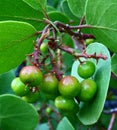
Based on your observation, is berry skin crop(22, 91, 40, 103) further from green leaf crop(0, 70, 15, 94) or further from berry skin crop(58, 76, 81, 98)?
green leaf crop(0, 70, 15, 94)

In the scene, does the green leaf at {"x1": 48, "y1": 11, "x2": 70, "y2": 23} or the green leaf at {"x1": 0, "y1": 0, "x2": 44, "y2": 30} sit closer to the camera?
the green leaf at {"x1": 0, "y1": 0, "x2": 44, "y2": 30}

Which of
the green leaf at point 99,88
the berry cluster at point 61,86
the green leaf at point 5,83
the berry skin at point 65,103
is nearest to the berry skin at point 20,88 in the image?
the berry cluster at point 61,86

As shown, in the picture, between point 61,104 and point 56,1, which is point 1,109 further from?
point 56,1

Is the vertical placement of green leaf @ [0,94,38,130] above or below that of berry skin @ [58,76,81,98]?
below

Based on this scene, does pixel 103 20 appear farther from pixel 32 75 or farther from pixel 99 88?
pixel 32 75

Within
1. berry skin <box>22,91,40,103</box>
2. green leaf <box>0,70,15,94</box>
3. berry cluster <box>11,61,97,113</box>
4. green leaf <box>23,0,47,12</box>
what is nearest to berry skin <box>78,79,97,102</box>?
berry cluster <box>11,61,97,113</box>

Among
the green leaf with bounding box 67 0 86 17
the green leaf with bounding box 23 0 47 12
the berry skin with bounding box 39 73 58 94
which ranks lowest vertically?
the berry skin with bounding box 39 73 58 94
